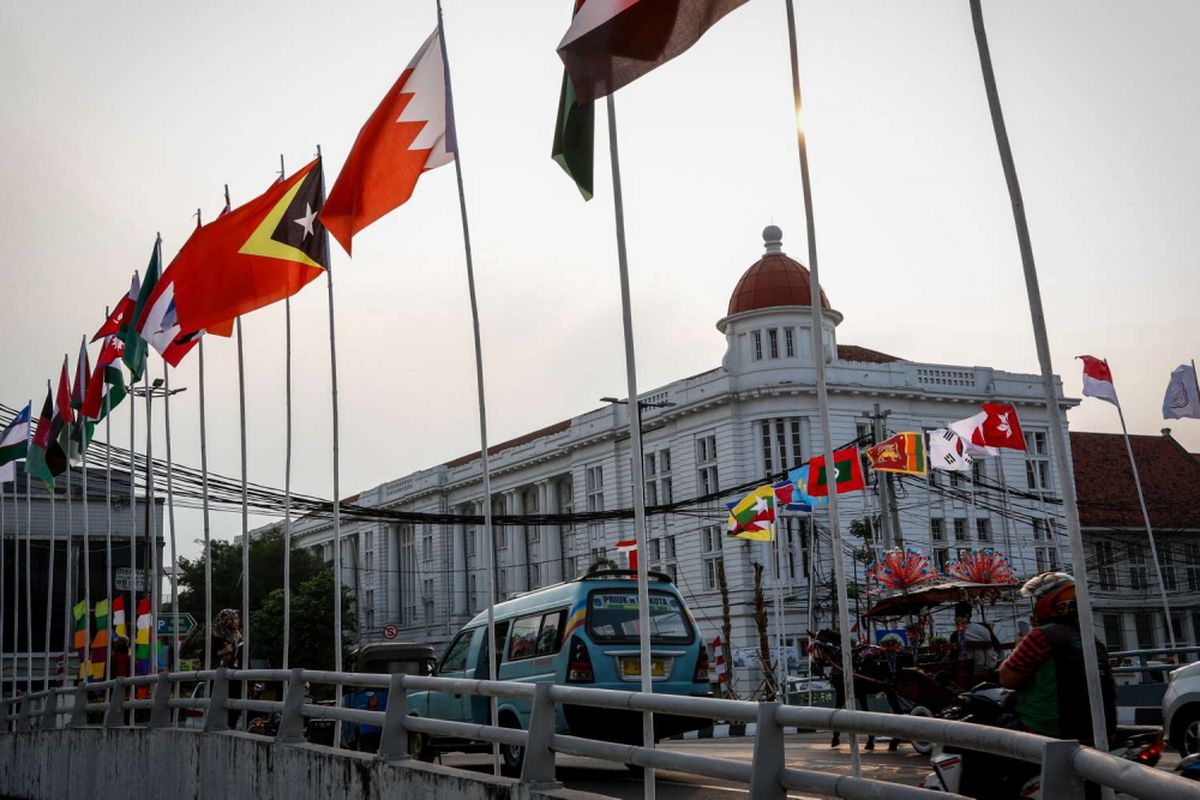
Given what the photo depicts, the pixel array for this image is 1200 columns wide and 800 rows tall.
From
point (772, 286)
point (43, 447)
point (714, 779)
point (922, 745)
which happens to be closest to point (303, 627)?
point (772, 286)

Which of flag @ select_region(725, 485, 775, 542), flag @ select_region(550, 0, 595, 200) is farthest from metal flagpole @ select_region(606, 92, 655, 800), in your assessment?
flag @ select_region(725, 485, 775, 542)

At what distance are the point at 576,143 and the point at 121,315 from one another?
13.5 meters

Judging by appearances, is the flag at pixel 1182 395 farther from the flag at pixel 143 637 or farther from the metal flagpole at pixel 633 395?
the flag at pixel 143 637

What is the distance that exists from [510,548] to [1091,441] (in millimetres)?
30470

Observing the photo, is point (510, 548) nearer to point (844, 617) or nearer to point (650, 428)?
point (650, 428)

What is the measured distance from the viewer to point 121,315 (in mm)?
20859

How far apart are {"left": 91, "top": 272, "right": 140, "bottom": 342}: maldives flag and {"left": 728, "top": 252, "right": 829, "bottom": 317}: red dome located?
3488cm

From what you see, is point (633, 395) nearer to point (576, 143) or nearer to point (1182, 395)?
point (576, 143)

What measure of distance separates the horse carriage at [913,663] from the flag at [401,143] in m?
7.54

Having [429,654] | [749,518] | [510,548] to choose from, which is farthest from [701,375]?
[429,654]

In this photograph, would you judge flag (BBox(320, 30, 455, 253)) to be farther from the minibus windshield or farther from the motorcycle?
the motorcycle

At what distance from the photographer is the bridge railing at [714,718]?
3.52m

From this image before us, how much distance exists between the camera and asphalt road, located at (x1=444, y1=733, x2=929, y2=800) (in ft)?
33.2

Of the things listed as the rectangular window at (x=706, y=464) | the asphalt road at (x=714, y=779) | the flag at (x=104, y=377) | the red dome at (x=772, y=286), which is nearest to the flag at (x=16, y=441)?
the flag at (x=104, y=377)
